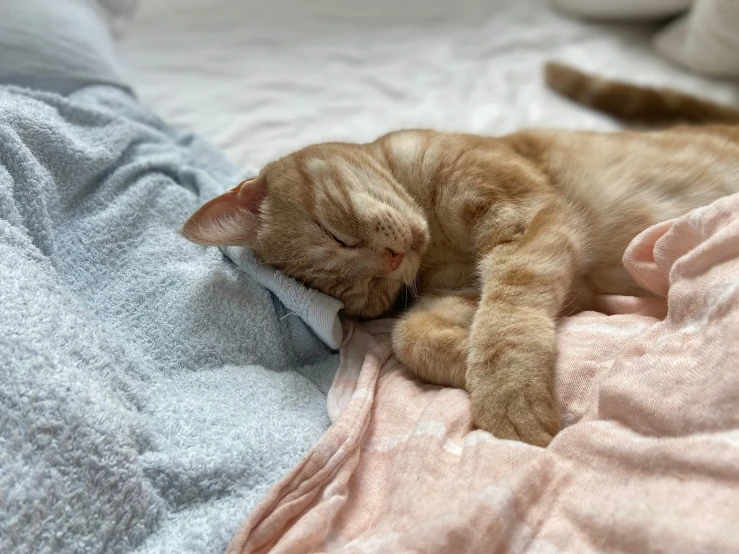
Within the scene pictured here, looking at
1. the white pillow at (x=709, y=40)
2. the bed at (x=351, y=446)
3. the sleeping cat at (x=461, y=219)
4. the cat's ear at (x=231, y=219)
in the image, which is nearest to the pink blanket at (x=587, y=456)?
the bed at (x=351, y=446)

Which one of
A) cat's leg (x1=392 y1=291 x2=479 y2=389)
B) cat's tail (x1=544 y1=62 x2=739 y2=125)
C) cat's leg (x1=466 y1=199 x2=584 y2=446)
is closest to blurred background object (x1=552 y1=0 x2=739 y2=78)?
cat's tail (x1=544 y1=62 x2=739 y2=125)

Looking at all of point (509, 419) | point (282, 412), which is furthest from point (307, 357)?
point (509, 419)

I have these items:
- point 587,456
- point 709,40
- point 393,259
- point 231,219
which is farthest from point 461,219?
point 709,40

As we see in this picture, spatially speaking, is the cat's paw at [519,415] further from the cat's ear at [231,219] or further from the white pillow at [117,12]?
the white pillow at [117,12]

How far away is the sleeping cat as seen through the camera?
1.16 metres

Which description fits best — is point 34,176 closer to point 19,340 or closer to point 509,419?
point 19,340

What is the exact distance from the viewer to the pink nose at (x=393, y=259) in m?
1.22

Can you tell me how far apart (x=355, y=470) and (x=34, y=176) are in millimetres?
854

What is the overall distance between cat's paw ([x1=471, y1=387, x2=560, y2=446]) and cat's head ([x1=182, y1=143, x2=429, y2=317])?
0.39 meters

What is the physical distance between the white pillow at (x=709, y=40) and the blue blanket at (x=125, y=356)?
1.63m

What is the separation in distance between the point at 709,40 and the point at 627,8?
402 millimetres

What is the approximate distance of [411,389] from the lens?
109cm

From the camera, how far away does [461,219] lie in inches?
50.5

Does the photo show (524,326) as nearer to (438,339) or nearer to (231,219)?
(438,339)
